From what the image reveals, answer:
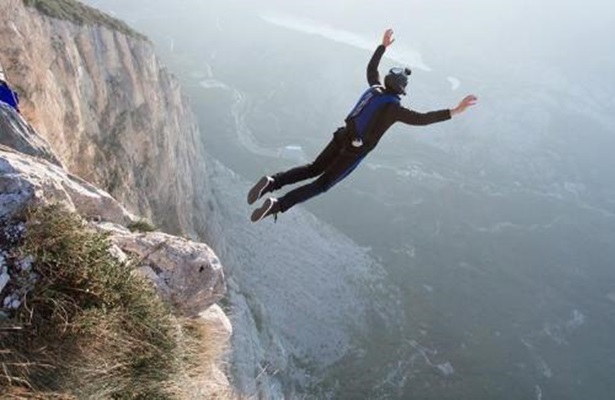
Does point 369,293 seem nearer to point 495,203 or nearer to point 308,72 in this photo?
point 495,203

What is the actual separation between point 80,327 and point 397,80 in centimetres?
576

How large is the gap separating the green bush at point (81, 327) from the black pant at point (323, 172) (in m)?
3.41

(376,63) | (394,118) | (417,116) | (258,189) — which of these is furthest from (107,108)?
(417,116)

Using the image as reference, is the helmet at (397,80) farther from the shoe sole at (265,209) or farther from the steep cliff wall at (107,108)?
the steep cliff wall at (107,108)

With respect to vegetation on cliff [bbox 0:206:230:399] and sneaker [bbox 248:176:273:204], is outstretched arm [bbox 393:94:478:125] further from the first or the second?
vegetation on cliff [bbox 0:206:230:399]

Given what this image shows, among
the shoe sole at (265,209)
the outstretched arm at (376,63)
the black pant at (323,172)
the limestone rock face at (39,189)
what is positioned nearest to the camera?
the limestone rock face at (39,189)

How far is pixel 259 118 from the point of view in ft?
445

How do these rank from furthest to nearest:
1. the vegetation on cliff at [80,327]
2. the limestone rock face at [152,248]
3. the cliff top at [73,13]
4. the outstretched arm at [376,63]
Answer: the cliff top at [73,13] → the outstretched arm at [376,63] → the limestone rock face at [152,248] → the vegetation on cliff at [80,327]

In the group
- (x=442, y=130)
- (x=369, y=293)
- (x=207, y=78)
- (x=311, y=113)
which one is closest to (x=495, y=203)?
(x=442, y=130)

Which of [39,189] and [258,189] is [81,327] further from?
[258,189]

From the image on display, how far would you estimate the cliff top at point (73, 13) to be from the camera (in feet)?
81.3

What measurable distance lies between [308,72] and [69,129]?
461 feet

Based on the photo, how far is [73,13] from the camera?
1072 inches

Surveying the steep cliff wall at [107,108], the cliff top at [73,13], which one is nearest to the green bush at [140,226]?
the steep cliff wall at [107,108]
